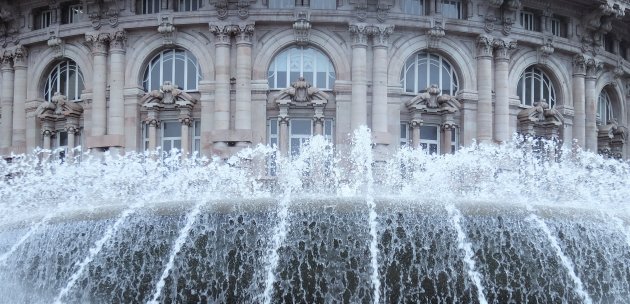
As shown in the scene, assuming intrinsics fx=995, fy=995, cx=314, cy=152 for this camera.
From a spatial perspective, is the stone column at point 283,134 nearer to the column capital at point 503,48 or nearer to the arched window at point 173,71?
the arched window at point 173,71

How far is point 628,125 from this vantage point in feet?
143

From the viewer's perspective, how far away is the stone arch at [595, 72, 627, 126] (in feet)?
135

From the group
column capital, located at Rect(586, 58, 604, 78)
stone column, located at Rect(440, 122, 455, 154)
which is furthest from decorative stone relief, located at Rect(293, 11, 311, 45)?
column capital, located at Rect(586, 58, 604, 78)

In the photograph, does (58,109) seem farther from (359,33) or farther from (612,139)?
(612,139)

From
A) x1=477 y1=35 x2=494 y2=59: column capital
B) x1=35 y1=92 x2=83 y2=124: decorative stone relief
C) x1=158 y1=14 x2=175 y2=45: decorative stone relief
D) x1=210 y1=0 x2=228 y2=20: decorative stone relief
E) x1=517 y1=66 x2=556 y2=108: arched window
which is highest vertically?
x1=210 y1=0 x2=228 y2=20: decorative stone relief

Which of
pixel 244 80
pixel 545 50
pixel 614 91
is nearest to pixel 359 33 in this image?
pixel 244 80

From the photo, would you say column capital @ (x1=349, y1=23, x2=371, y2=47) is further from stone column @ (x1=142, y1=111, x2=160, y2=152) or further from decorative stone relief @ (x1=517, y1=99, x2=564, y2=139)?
stone column @ (x1=142, y1=111, x2=160, y2=152)

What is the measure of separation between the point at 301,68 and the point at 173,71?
15.4ft

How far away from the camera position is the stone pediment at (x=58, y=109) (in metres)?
36.8

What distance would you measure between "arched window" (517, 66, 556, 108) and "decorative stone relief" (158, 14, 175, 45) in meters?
13.4

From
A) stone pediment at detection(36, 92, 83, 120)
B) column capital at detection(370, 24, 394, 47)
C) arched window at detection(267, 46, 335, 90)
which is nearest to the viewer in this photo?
column capital at detection(370, 24, 394, 47)

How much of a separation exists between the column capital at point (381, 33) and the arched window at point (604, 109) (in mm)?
11900

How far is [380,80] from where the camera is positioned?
3481cm

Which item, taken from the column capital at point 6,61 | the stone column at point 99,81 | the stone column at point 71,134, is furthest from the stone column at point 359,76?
the column capital at point 6,61
